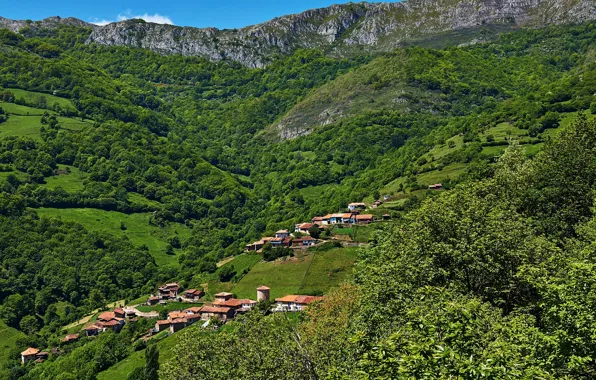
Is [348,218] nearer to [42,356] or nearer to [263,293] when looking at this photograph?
[263,293]

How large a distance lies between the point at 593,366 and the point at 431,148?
172547 millimetres

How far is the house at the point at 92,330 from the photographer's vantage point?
12100 cm

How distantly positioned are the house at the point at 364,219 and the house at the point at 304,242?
1307 cm

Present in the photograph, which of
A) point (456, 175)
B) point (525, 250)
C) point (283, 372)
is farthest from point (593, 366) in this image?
point (456, 175)

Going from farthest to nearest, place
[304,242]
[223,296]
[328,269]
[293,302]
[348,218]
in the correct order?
[348,218] < [304,242] < [223,296] < [328,269] < [293,302]

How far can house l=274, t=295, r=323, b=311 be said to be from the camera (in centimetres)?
8738

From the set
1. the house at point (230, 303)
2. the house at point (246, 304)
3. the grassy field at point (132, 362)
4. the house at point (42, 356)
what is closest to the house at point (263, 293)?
the house at point (246, 304)

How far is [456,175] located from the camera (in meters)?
140

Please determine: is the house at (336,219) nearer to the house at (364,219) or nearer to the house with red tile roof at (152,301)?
Result: the house at (364,219)

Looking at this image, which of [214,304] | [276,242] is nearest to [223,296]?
[214,304]

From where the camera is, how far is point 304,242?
121312 millimetres

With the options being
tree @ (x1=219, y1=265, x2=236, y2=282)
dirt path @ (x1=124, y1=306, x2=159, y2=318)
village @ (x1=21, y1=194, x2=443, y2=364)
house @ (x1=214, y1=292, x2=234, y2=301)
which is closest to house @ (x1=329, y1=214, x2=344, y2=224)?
village @ (x1=21, y1=194, x2=443, y2=364)

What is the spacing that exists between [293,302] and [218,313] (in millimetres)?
18403

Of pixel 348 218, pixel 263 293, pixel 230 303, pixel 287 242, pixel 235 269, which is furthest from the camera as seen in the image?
pixel 348 218
